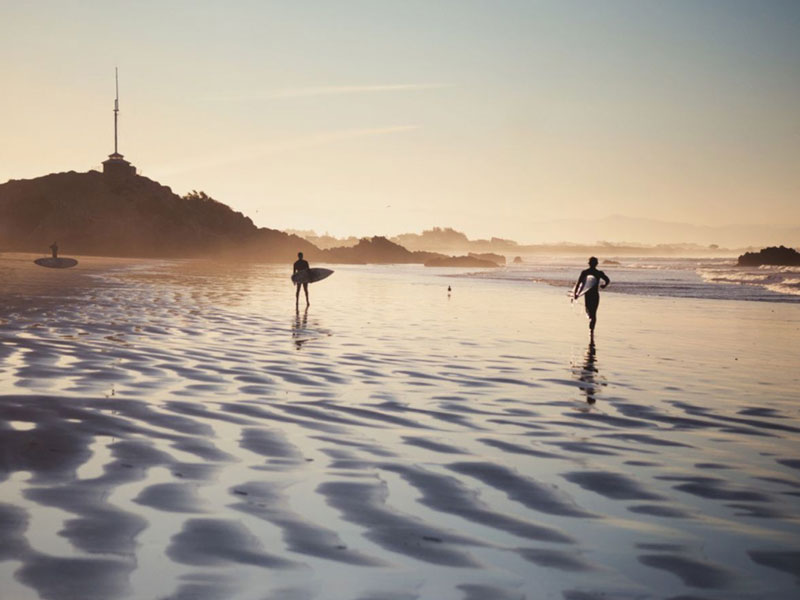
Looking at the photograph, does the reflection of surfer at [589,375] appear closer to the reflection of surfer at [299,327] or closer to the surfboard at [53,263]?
the reflection of surfer at [299,327]

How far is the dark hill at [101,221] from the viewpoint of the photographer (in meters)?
178

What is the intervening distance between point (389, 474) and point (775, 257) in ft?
355

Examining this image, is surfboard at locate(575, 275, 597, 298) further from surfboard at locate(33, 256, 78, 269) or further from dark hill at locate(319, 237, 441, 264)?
dark hill at locate(319, 237, 441, 264)

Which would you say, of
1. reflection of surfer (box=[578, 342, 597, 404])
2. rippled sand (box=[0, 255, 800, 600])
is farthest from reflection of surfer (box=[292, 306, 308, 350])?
reflection of surfer (box=[578, 342, 597, 404])

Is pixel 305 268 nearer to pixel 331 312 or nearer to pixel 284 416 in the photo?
pixel 331 312

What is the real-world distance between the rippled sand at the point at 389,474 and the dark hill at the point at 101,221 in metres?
180

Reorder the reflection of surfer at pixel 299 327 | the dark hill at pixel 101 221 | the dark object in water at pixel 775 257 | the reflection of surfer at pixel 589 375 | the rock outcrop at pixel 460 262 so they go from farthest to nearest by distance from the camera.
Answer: the dark hill at pixel 101 221 → the rock outcrop at pixel 460 262 → the dark object in water at pixel 775 257 → the reflection of surfer at pixel 299 327 → the reflection of surfer at pixel 589 375

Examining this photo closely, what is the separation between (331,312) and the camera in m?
25.2

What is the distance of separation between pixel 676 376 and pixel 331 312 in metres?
14.9

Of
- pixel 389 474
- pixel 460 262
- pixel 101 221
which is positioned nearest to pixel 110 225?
pixel 101 221

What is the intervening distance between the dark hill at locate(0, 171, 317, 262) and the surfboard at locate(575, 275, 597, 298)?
581 feet

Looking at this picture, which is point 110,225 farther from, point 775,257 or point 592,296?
point 592,296

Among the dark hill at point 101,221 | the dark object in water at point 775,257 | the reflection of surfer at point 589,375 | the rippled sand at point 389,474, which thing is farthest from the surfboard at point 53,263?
the dark hill at point 101,221

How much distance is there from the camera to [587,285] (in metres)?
19.6
